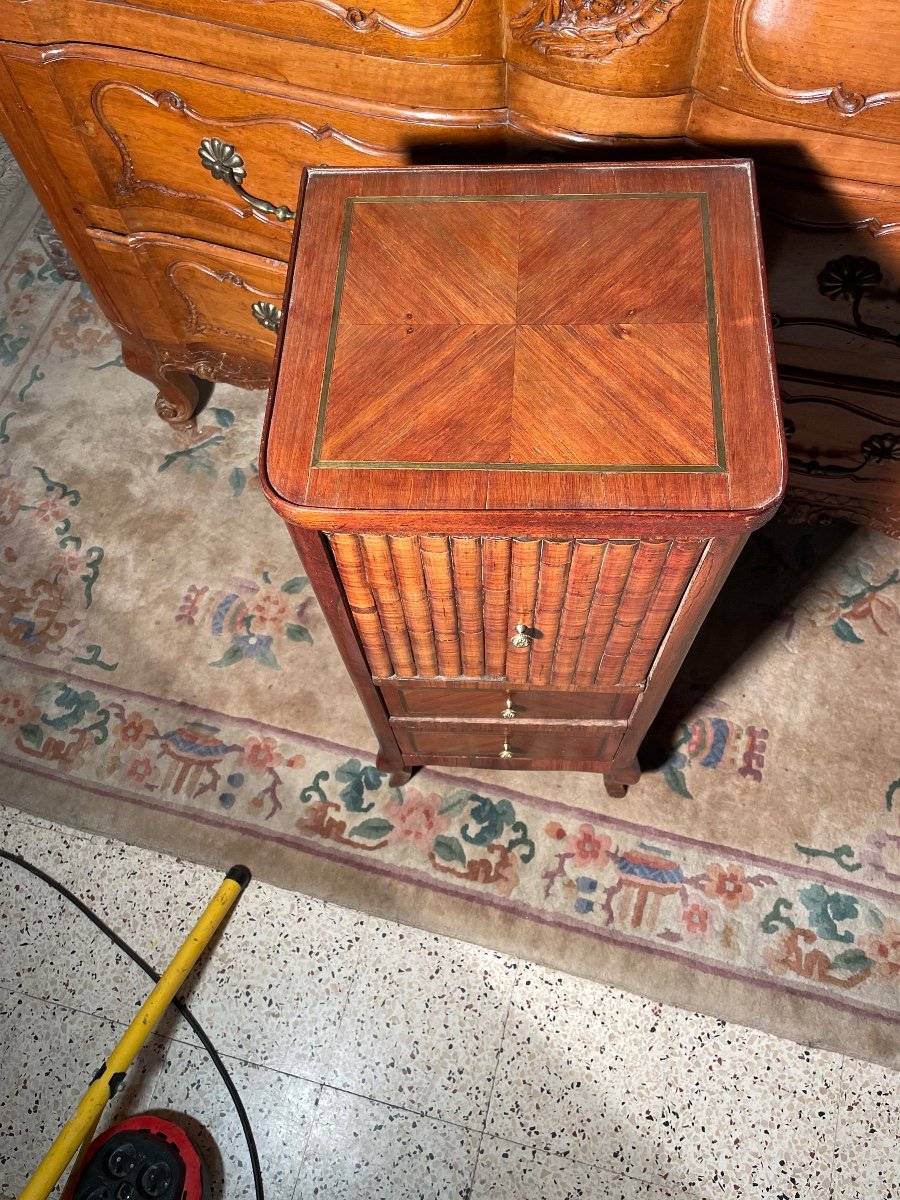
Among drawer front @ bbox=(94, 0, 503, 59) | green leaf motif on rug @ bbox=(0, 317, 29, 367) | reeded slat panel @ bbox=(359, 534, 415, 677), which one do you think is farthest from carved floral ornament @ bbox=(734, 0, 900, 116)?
green leaf motif on rug @ bbox=(0, 317, 29, 367)

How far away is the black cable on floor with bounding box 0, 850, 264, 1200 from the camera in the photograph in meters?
1.18

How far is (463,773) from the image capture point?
4.60ft

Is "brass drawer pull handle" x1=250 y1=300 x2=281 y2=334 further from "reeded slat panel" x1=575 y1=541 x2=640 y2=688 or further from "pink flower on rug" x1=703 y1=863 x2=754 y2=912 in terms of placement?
"pink flower on rug" x1=703 y1=863 x2=754 y2=912

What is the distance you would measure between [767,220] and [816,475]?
1.49ft

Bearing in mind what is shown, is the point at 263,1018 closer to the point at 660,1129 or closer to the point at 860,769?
the point at 660,1129

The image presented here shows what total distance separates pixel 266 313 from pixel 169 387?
0.39m

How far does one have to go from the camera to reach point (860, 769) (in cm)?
138

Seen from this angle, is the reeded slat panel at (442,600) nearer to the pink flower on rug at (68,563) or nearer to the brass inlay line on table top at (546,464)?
the brass inlay line on table top at (546,464)

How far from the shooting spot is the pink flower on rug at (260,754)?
4.65 ft

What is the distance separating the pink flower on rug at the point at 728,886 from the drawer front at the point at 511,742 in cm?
26

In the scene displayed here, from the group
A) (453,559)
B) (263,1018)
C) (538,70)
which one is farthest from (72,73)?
(263,1018)

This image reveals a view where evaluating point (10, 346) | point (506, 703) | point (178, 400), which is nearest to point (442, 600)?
point (506, 703)

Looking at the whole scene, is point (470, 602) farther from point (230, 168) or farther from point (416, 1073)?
point (416, 1073)

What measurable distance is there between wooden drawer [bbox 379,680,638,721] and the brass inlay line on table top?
374mm
